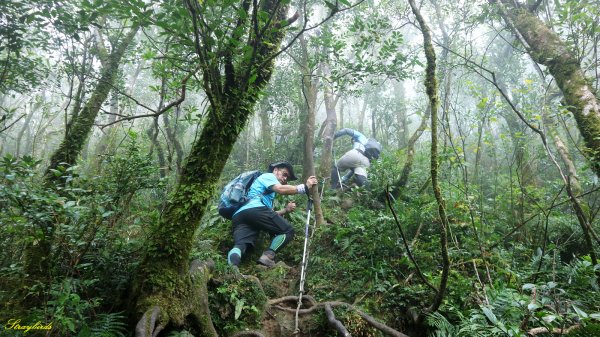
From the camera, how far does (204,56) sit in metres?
2.73

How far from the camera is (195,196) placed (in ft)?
11.2

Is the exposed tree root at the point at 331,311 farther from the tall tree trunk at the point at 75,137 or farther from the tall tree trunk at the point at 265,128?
the tall tree trunk at the point at 265,128

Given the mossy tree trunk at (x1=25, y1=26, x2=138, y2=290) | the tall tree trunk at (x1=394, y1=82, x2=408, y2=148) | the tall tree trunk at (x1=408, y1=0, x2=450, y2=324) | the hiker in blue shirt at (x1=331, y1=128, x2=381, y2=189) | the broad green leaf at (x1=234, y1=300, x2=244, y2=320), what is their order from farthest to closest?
the tall tree trunk at (x1=394, y1=82, x2=408, y2=148) → the hiker in blue shirt at (x1=331, y1=128, x2=381, y2=189) → the broad green leaf at (x1=234, y1=300, x2=244, y2=320) → the mossy tree trunk at (x1=25, y1=26, x2=138, y2=290) → the tall tree trunk at (x1=408, y1=0, x2=450, y2=324)

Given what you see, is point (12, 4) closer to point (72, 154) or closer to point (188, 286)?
point (72, 154)

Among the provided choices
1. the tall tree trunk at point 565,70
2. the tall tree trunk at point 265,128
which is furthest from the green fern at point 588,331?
the tall tree trunk at point 265,128

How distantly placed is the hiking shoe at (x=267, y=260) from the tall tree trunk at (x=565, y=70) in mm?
4802

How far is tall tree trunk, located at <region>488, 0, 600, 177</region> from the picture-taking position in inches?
169

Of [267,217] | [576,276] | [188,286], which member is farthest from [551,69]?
[188,286]

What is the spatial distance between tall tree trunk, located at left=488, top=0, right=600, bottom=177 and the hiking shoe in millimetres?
4802

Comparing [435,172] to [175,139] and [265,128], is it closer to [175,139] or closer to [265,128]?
[175,139]

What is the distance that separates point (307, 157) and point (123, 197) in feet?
11.6

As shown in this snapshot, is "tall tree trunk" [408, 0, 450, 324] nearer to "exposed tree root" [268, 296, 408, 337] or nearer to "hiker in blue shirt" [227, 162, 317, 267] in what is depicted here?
"exposed tree root" [268, 296, 408, 337]

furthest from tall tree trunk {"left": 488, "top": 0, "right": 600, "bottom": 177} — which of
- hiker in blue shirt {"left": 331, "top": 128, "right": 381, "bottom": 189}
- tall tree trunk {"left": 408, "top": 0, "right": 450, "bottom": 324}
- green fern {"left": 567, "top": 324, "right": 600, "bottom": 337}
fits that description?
hiker in blue shirt {"left": 331, "top": 128, "right": 381, "bottom": 189}

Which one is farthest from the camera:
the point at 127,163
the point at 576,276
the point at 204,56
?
the point at 127,163
